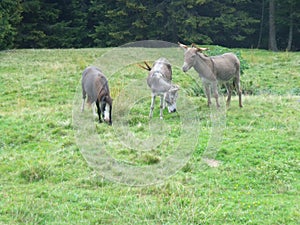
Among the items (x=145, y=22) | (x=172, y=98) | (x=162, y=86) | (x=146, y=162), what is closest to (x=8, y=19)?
(x=145, y=22)

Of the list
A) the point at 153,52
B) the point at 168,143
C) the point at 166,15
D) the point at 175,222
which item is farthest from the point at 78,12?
the point at 175,222

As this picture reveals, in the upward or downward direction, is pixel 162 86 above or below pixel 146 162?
above

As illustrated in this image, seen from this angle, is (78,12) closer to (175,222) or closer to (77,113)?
(77,113)

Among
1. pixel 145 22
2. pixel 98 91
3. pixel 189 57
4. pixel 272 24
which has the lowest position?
pixel 98 91

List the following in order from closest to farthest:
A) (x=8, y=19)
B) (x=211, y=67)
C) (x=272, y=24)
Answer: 1. (x=211, y=67)
2. (x=8, y=19)
3. (x=272, y=24)

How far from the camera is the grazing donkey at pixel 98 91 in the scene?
995 cm

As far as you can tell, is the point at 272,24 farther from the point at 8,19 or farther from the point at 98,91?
the point at 98,91

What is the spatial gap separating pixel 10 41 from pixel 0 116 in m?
17.9

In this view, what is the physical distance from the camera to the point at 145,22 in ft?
111

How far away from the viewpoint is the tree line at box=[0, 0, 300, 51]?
3294cm

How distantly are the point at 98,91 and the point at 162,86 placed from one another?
1623 mm

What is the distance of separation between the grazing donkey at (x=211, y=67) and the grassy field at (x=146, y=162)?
1.86 feet

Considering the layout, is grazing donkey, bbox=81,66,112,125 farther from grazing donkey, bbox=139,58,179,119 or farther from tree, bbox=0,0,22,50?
tree, bbox=0,0,22,50

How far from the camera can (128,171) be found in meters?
8.15
